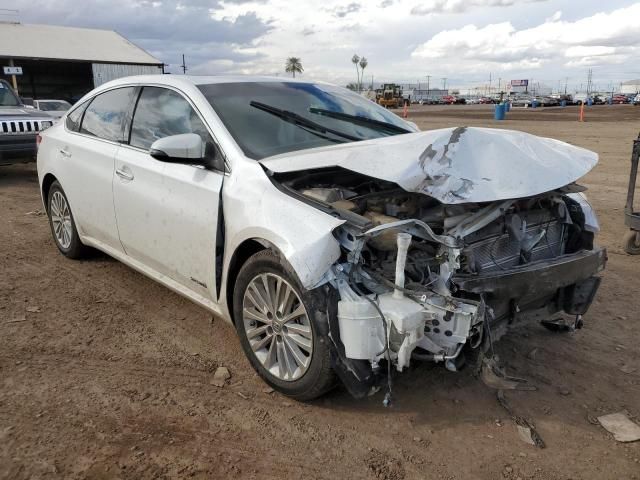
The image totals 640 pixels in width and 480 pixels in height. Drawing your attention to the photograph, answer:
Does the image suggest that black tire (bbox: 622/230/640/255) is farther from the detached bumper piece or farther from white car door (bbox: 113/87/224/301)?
white car door (bbox: 113/87/224/301)

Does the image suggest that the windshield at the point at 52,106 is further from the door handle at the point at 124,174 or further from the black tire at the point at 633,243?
the black tire at the point at 633,243

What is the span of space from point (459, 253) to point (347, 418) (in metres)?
1.12

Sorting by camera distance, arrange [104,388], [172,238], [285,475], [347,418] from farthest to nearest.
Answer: [172,238] < [104,388] < [347,418] < [285,475]

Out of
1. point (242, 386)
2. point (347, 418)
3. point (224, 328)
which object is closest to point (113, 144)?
point (224, 328)

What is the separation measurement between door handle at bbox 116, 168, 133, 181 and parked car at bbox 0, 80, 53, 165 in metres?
7.16

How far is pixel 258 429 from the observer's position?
9.51ft

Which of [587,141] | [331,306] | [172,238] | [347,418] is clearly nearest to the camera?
[331,306]

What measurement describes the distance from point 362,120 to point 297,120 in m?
0.64

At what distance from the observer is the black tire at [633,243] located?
591 centimetres

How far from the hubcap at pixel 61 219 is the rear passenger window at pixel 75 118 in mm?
669

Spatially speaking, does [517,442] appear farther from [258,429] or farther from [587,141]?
[587,141]

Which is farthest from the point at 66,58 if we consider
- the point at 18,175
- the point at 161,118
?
the point at 161,118

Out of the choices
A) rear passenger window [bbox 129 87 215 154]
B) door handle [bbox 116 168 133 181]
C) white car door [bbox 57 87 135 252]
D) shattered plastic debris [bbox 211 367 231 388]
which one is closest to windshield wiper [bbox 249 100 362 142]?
rear passenger window [bbox 129 87 215 154]

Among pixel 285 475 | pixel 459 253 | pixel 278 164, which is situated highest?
pixel 278 164
